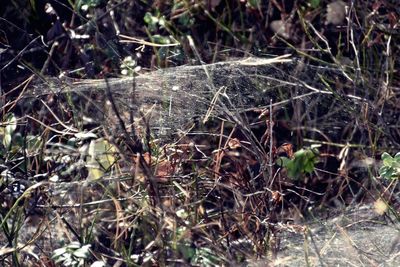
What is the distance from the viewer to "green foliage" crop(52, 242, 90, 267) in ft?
7.97

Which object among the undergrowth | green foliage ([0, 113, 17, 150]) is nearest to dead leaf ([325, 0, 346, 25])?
the undergrowth

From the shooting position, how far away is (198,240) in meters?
2.76

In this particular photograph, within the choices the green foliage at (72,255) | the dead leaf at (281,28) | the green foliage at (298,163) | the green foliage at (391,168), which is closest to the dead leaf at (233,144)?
the green foliage at (298,163)

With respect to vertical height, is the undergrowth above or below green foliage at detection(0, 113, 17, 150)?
below

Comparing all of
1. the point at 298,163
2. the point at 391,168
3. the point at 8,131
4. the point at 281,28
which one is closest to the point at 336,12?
the point at 281,28

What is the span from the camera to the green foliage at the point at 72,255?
2430 mm

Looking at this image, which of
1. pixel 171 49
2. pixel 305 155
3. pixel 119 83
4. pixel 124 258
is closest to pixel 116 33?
pixel 171 49

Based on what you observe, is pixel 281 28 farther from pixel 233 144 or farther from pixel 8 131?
pixel 8 131

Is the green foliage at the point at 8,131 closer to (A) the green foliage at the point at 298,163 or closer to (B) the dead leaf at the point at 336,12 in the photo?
(A) the green foliage at the point at 298,163

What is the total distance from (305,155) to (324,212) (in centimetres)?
28

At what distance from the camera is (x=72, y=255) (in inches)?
96.1

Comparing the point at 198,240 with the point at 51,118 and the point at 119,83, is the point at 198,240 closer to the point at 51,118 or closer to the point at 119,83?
the point at 119,83

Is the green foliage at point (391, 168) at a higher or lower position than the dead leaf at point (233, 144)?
higher

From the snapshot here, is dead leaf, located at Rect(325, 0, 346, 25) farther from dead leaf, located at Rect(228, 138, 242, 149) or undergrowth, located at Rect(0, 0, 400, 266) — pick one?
dead leaf, located at Rect(228, 138, 242, 149)
